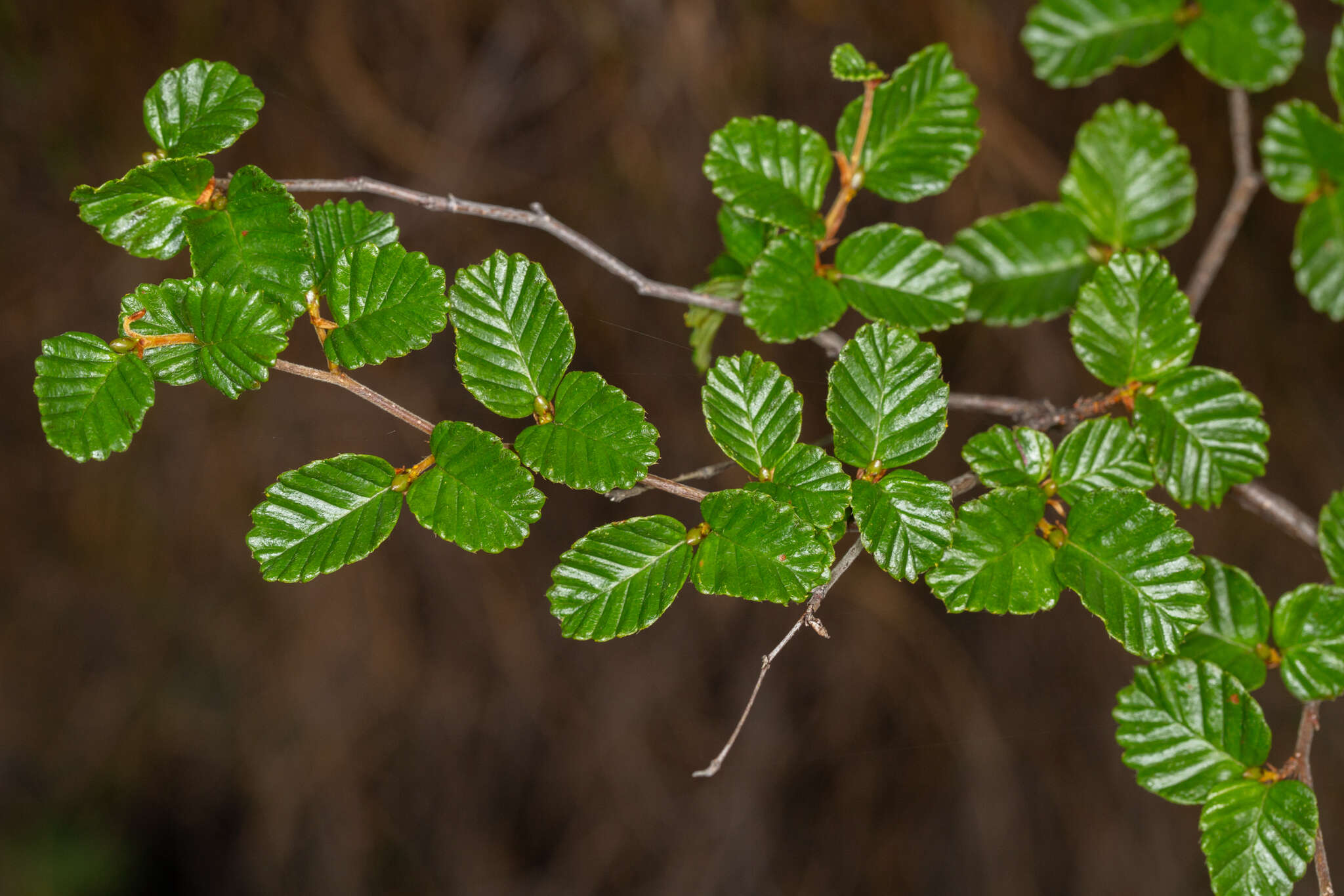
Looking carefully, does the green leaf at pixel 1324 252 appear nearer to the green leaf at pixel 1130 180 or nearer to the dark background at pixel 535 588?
the green leaf at pixel 1130 180

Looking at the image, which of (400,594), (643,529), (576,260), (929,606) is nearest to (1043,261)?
(643,529)

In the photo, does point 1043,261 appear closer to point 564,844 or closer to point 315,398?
point 315,398

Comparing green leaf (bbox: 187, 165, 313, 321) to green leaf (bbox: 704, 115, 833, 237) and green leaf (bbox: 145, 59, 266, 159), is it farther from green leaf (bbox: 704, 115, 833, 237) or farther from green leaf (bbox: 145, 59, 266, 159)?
green leaf (bbox: 704, 115, 833, 237)

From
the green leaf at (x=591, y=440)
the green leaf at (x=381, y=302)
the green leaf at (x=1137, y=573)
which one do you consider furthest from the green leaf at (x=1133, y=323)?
the green leaf at (x=381, y=302)

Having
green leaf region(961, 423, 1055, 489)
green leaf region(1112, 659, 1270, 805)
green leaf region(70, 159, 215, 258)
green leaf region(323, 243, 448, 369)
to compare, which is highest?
green leaf region(70, 159, 215, 258)

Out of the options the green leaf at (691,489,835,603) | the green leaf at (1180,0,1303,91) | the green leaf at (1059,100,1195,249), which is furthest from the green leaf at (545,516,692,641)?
the green leaf at (1180,0,1303,91)

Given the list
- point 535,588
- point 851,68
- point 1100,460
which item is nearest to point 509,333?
point 851,68
